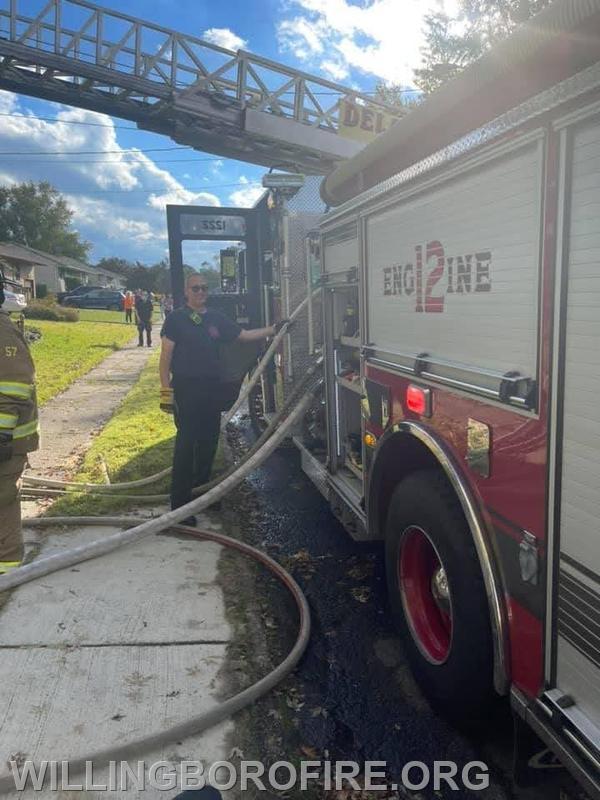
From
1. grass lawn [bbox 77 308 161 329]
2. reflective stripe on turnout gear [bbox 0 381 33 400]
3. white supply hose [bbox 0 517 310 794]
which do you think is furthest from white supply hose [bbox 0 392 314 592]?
grass lawn [bbox 77 308 161 329]

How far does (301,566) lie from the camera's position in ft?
13.4

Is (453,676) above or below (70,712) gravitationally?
above

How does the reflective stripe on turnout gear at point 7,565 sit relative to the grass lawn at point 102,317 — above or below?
below

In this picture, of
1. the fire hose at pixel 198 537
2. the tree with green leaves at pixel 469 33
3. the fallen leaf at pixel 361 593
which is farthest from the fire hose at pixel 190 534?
the tree with green leaves at pixel 469 33

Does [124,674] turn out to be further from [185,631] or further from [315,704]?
[315,704]

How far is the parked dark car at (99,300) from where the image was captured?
44.5 m

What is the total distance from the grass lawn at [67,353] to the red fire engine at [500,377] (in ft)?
25.7

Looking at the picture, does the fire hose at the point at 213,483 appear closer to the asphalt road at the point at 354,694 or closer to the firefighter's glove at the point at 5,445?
the asphalt road at the point at 354,694

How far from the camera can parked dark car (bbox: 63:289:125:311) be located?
4450 cm

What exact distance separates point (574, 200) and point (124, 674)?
8.66 feet

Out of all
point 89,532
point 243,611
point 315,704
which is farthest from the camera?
point 89,532

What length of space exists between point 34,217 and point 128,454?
86177mm

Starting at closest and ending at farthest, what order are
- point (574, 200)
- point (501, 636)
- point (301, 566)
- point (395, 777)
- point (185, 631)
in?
point (574, 200), point (501, 636), point (395, 777), point (185, 631), point (301, 566)

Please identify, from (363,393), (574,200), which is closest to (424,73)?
(363,393)
